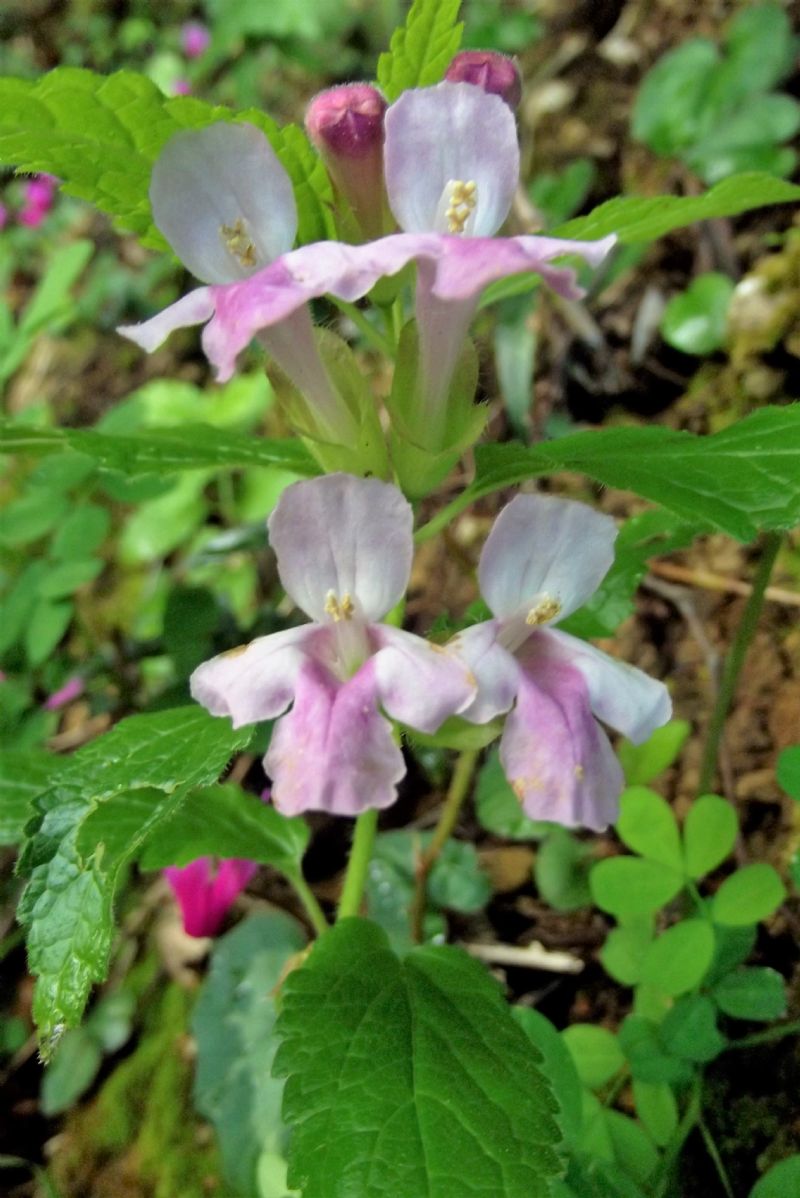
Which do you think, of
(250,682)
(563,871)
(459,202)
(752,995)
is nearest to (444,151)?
(459,202)

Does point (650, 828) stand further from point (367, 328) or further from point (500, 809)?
point (367, 328)

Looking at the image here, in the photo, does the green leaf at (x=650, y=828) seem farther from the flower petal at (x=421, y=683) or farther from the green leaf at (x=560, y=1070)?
the flower petal at (x=421, y=683)

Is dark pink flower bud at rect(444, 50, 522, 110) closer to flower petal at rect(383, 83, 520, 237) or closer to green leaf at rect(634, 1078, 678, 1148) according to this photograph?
flower petal at rect(383, 83, 520, 237)

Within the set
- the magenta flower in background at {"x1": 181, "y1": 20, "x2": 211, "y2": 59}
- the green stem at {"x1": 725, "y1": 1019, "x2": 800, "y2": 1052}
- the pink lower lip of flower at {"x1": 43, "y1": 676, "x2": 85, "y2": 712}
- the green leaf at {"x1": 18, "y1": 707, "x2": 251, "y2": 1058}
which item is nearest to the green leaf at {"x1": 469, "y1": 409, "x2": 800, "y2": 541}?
the green leaf at {"x1": 18, "y1": 707, "x2": 251, "y2": 1058}

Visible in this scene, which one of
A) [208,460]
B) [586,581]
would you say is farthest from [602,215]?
[208,460]

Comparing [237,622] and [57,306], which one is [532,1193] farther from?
[57,306]

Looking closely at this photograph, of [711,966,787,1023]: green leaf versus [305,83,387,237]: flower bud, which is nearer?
[305,83,387,237]: flower bud
